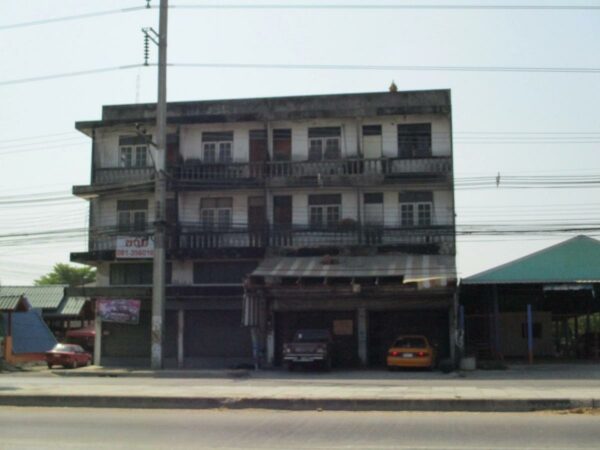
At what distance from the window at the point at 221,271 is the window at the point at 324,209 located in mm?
3870

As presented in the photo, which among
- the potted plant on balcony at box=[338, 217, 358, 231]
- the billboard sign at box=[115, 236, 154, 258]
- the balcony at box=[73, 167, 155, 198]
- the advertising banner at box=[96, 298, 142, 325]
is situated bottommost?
the advertising banner at box=[96, 298, 142, 325]

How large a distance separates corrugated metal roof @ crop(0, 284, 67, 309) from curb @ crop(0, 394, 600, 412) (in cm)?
3643

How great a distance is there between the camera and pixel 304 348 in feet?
97.3

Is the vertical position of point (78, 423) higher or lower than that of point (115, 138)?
lower

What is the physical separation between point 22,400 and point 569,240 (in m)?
24.6

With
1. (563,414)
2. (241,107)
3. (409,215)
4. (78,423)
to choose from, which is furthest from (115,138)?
(563,414)

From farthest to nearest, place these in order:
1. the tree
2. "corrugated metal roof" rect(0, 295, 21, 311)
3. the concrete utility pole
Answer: the tree
"corrugated metal roof" rect(0, 295, 21, 311)
the concrete utility pole

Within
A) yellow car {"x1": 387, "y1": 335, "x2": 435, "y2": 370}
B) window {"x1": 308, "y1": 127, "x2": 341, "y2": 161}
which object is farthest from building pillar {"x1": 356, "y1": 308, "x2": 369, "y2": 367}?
window {"x1": 308, "y1": 127, "x2": 341, "y2": 161}

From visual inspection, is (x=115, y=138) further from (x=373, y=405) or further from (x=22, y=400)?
(x=373, y=405)

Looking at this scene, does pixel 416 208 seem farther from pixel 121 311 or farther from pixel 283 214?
pixel 121 311

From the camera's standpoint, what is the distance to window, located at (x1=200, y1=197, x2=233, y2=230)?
118 feet

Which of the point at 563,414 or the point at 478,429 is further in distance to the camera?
the point at 563,414

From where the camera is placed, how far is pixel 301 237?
34875 millimetres

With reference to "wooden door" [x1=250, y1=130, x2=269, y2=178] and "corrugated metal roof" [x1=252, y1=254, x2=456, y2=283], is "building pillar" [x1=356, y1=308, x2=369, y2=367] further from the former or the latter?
"wooden door" [x1=250, y1=130, x2=269, y2=178]
